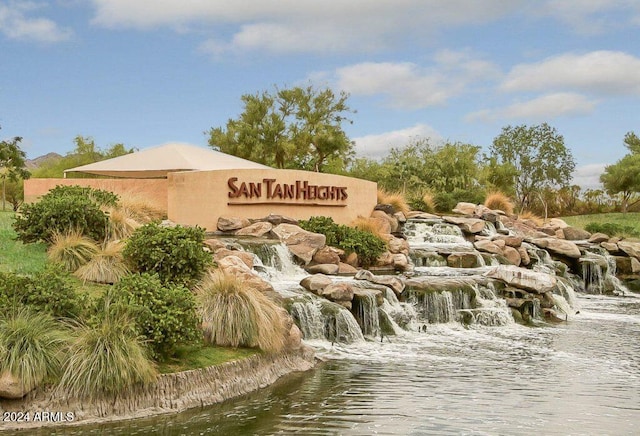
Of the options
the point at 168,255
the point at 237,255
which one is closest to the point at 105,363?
the point at 168,255

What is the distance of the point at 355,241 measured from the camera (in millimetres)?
18562

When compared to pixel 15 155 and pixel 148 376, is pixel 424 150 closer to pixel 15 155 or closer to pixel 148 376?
pixel 15 155

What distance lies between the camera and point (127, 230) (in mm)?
13875

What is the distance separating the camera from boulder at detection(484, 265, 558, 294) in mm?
15789

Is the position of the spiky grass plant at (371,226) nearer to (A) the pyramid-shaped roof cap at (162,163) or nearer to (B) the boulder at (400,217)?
(B) the boulder at (400,217)

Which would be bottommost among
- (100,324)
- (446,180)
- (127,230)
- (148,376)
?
(148,376)

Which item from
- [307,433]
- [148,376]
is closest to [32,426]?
[148,376]

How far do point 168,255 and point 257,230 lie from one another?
24.9 feet

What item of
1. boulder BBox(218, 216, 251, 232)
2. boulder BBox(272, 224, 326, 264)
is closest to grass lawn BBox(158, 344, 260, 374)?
boulder BBox(272, 224, 326, 264)

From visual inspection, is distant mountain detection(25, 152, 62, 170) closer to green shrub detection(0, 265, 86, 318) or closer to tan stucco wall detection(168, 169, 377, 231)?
tan stucco wall detection(168, 169, 377, 231)

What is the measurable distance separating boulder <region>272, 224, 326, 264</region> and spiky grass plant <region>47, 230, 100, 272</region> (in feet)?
18.2

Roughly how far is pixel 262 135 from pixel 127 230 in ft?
81.9

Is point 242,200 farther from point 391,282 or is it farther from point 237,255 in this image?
point 391,282

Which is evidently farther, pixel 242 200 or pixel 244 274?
pixel 242 200
